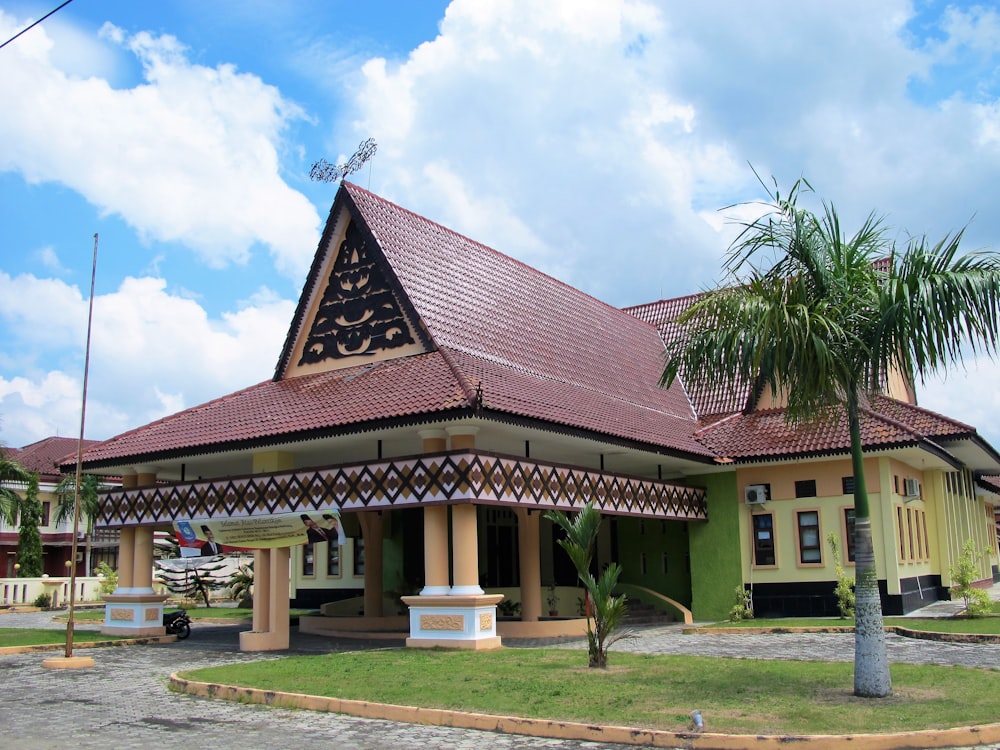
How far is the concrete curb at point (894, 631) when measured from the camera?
16.4 m

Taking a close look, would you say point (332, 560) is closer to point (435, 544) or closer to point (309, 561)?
point (309, 561)

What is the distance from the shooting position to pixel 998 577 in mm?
41656

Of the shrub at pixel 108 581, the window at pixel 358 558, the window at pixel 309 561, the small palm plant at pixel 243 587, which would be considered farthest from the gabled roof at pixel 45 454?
the window at pixel 358 558

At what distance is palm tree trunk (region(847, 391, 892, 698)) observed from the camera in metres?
10.4

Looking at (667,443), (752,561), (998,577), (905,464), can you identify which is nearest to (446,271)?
(667,443)

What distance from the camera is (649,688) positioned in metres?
11.3

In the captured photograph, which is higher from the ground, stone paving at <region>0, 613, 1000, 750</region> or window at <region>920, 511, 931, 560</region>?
window at <region>920, 511, 931, 560</region>

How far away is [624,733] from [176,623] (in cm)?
1514

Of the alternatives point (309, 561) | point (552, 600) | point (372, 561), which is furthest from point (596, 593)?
point (309, 561)

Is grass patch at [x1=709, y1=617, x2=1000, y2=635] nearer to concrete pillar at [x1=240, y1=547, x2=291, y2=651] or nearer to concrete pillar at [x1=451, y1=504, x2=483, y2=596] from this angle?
concrete pillar at [x1=451, y1=504, x2=483, y2=596]

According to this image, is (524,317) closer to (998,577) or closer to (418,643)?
(418,643)

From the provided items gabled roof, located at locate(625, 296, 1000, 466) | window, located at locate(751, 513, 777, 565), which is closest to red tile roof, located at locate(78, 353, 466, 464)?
gabled roof, located at locate(625, 296, 1000, 466)

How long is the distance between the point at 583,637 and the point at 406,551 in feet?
25.1

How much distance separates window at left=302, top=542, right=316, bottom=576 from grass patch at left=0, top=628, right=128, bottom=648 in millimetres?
7947
